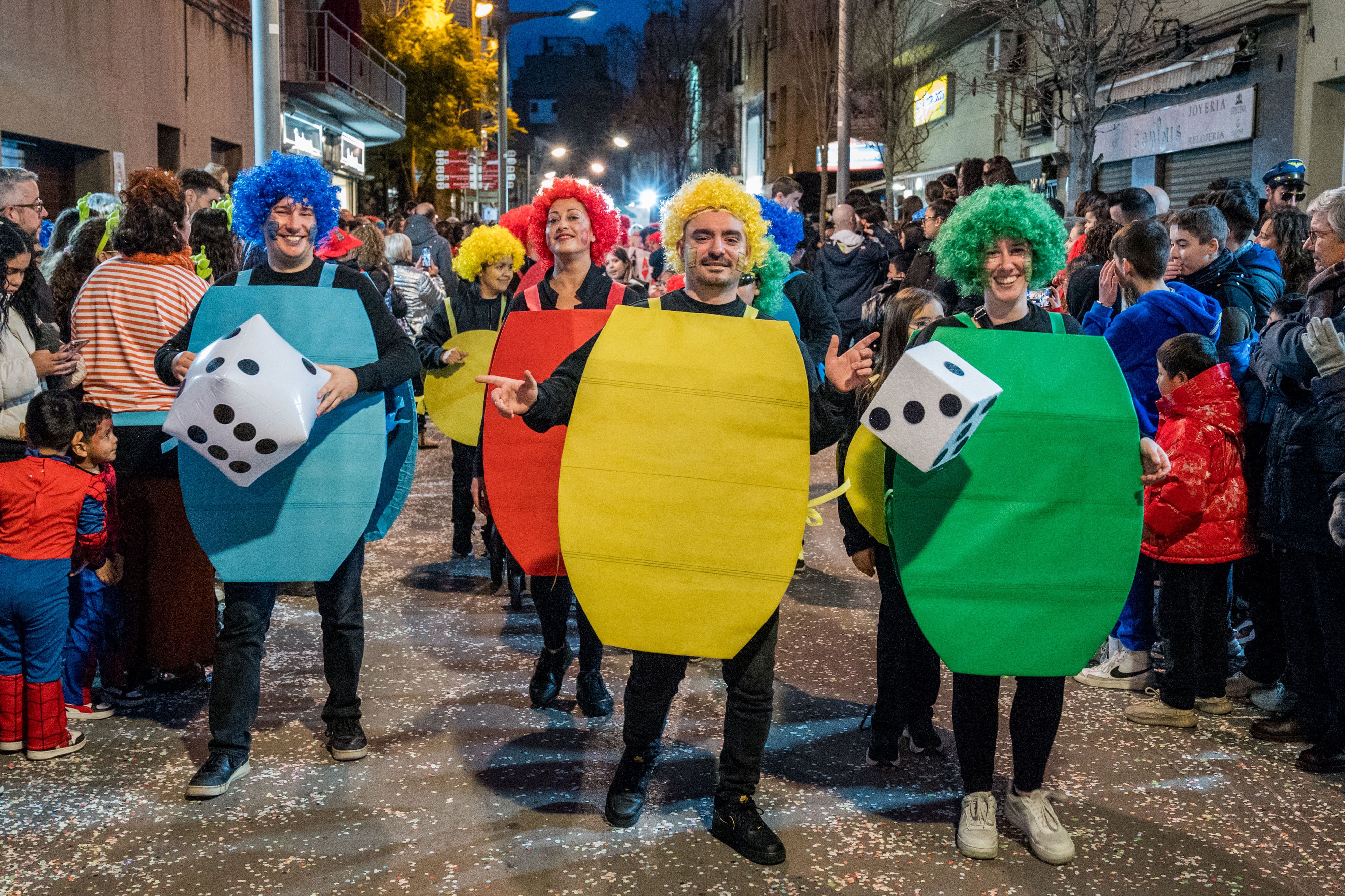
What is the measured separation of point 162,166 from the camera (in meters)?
18.0

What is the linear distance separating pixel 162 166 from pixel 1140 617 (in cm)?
1634

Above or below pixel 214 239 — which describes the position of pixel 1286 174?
above

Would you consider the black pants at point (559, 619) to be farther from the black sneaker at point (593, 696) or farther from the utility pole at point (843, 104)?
the utility pole at point (843, 104)

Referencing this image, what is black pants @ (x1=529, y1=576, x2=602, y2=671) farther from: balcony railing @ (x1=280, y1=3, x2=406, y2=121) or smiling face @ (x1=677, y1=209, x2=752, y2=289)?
balcony railing @ (x1=280, y1=3, x2=406, y2=121)

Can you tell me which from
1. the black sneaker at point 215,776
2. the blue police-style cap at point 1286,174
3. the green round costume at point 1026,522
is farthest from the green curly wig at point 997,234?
the blue police-style cap at point 1286,174

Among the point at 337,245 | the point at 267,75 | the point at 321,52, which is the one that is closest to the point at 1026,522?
the point at 337,245

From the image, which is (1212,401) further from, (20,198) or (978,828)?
(20,198)

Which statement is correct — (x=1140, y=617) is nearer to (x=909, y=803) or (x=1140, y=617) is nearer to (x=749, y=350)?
(x=909, y=803)

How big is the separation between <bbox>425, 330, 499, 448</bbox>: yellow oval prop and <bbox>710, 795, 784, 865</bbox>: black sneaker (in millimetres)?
3499

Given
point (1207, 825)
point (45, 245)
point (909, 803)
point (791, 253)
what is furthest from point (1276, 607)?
point (45, 245)

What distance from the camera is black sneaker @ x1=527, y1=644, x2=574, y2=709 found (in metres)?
5.16

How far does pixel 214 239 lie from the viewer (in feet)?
20.5

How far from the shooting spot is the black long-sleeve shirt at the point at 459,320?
684 centimetres

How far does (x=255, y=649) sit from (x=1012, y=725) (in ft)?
8.26
